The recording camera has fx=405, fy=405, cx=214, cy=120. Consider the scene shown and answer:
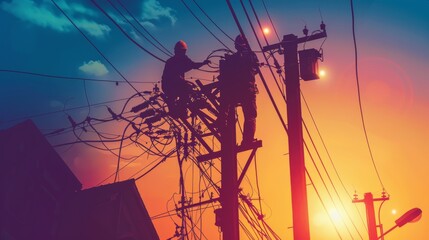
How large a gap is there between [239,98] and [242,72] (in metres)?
0.61

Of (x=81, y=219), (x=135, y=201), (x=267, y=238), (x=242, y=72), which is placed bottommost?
(x=267, y=238)

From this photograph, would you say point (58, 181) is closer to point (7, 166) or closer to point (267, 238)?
point (7, 166)

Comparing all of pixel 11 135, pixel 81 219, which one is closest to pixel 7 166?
pixel 11 135

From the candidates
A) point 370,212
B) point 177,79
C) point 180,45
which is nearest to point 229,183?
point 177,79

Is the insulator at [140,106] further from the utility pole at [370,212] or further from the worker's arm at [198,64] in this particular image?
the utility pole at [370,212]

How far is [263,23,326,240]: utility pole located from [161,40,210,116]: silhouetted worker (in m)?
2.42

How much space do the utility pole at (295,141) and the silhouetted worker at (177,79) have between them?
2.42 m

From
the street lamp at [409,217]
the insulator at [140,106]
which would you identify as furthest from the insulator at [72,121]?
the street lamp at [409,217]

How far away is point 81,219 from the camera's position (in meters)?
12.7

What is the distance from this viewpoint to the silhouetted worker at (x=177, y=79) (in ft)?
33.1

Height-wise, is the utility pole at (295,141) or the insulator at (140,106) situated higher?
the insulator at (140,106)

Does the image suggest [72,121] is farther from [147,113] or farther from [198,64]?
[198,64]

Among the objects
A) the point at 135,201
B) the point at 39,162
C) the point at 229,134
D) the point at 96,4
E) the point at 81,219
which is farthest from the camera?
the point at 135,201

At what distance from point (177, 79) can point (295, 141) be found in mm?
3774
